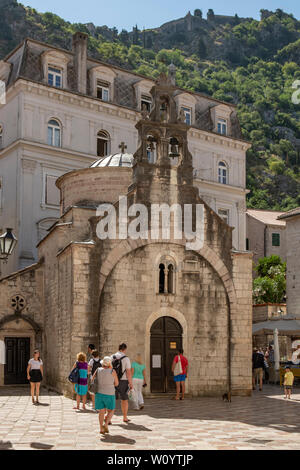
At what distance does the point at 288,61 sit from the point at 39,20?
82935mm

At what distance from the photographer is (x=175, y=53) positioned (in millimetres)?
150500

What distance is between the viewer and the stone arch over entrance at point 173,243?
19859 millimetres

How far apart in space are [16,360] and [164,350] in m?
7.30

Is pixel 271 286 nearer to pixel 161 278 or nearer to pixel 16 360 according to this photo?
pixel 16 360

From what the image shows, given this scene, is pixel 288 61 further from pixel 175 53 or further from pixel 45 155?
pixel 45 155

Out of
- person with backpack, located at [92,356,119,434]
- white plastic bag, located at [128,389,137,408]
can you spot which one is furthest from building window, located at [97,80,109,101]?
person with backpack, located at [92,356,119,434]

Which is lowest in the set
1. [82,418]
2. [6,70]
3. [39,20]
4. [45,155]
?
[82,418]

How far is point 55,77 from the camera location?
113 feet

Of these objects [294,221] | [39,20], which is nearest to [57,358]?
[294,221]

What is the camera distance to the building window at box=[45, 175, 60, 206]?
3278 cm

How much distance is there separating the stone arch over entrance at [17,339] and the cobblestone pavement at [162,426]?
184 inches

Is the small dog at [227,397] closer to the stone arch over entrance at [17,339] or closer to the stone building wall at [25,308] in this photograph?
the stone building wall at [25,308]

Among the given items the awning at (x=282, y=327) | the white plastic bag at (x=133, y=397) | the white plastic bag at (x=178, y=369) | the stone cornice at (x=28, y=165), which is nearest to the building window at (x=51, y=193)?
the stone cornice at (x=28, y=165)

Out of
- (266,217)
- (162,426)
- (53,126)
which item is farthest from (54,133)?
(266,217)
